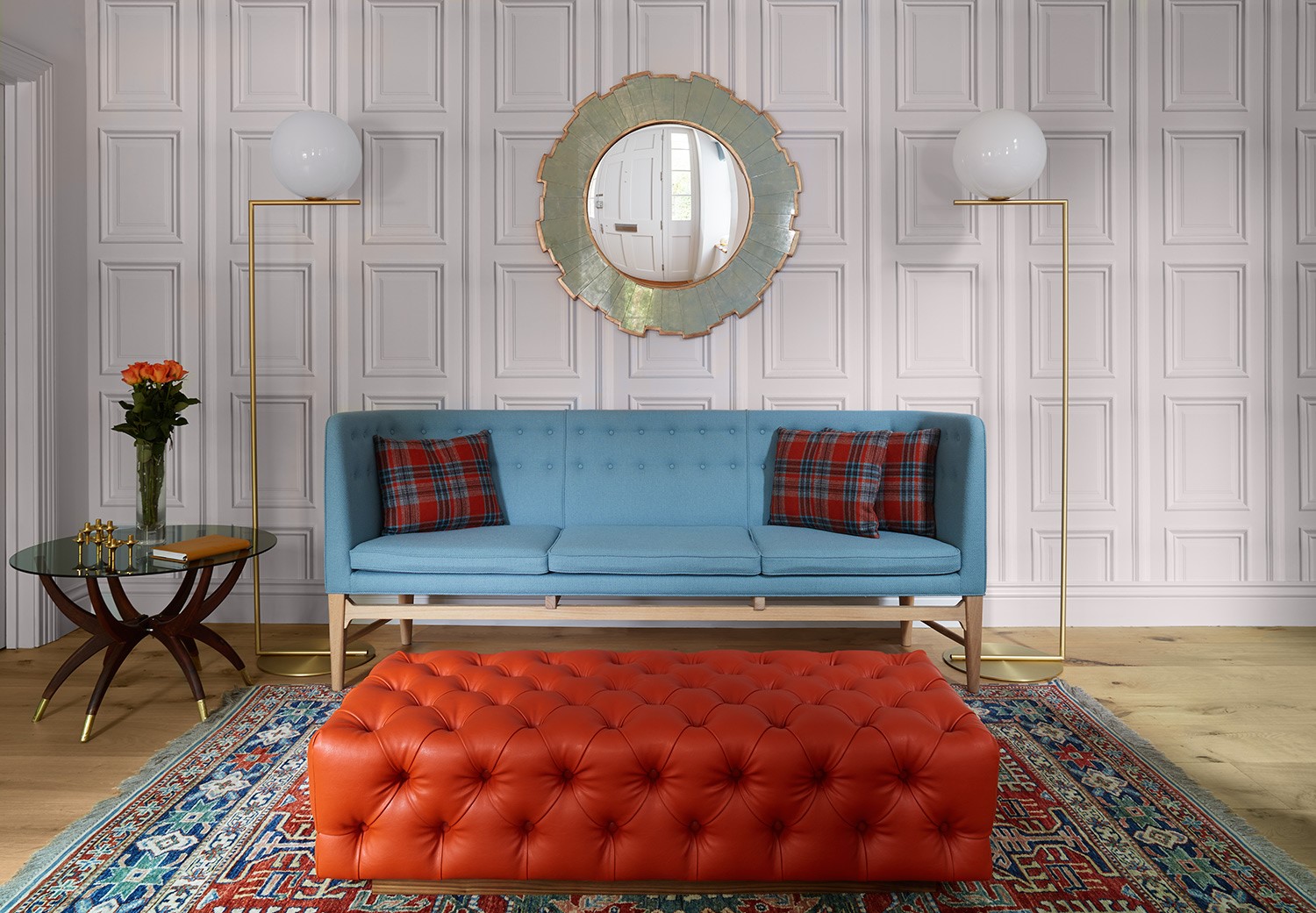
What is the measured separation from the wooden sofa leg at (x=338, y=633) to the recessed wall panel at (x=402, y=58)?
6.92 ft

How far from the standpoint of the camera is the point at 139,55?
12.8 feet

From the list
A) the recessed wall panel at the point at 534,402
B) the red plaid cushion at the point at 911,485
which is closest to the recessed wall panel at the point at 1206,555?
the red plaid cushion at the point at 911,485

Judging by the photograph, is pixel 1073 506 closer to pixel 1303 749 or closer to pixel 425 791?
pixel 1303 749

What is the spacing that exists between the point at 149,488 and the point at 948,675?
111 inches

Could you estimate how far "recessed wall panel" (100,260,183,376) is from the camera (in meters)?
3.92

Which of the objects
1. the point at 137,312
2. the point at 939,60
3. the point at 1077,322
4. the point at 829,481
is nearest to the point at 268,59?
the point at 137,312

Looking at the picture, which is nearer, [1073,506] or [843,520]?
[843,520]

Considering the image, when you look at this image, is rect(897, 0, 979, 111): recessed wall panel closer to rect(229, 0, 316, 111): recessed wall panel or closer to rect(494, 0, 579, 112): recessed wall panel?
rect(494, 0, 579, 112): recessed wall panel

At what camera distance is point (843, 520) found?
3.25 metres

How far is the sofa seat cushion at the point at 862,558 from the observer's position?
3.03 meters

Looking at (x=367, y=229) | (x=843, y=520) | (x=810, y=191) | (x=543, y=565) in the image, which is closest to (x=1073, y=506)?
(x=843, y=520)

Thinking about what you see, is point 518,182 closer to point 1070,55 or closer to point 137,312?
point 137,312

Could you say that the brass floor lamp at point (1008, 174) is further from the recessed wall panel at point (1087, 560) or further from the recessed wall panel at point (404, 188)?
the recessed wall panel at point (404, 188)

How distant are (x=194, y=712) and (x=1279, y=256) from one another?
14.8 feet
